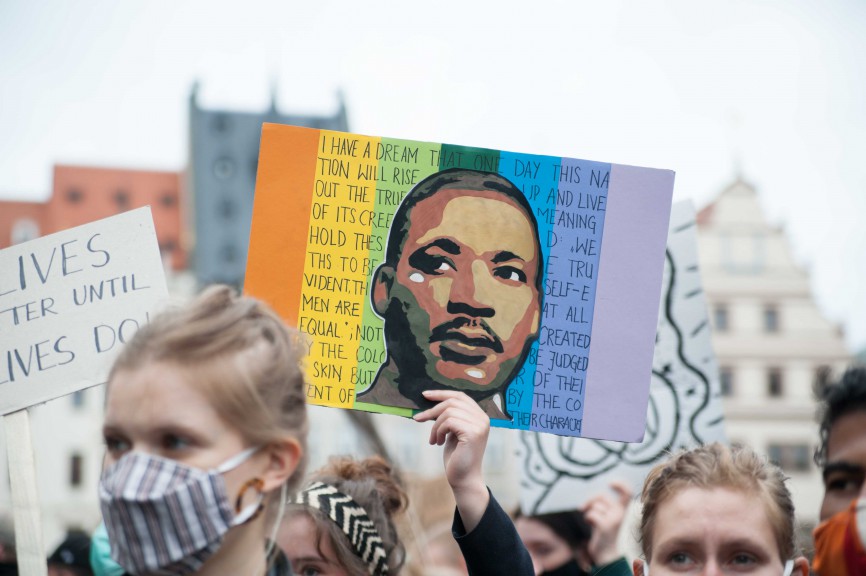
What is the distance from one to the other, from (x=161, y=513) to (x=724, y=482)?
153 cm

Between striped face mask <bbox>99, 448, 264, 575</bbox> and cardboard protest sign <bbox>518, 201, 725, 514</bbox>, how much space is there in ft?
8.56

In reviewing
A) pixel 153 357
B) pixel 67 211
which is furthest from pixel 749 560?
pixel 67 211

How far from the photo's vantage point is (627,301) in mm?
3166

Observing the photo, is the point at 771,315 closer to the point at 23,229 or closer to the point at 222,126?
the point at 222,126

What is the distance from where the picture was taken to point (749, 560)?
9.48 feet

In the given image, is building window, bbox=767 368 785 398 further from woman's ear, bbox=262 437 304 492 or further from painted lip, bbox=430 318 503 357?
woman's ear, bbox=262 437 304 492

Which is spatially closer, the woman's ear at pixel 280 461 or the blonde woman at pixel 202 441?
the blonde woman at pixel 202 441

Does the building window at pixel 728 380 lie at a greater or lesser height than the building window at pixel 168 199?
lesser

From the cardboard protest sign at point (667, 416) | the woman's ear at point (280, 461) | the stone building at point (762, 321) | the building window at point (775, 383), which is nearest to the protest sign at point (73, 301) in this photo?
the woman's ear at point (280, 461)

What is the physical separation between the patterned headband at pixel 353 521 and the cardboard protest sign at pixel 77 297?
2.40ft

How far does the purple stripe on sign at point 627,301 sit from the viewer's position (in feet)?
10.2

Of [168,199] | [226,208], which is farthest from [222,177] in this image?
[168,199]

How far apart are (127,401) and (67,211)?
61.5 metres

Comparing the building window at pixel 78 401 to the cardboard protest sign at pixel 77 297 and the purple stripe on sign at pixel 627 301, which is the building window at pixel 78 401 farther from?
the purple stripe on sign at pixel 627 301
